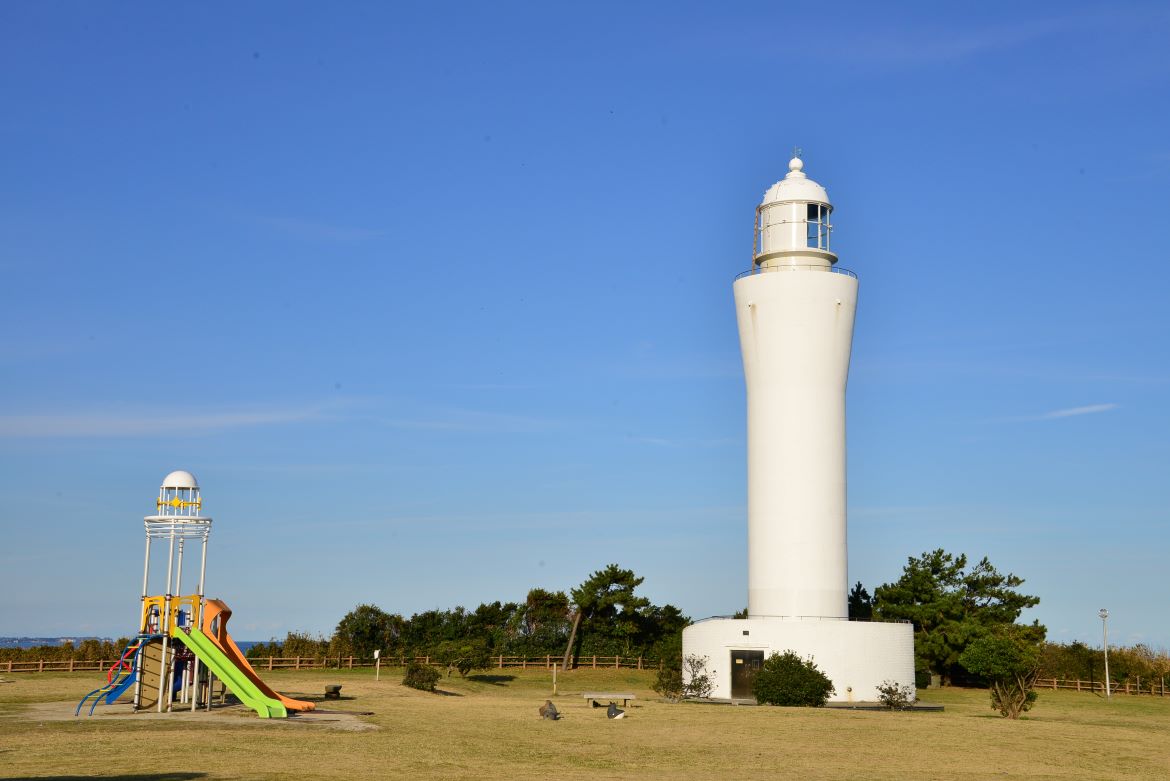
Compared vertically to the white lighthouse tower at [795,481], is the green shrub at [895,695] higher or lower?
lower

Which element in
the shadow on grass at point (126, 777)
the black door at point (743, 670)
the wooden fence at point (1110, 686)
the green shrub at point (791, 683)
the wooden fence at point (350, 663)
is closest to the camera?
the shadow on grass at point (126, 777)

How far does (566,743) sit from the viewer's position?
28344 millimetres

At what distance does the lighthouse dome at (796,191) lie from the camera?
50406mm

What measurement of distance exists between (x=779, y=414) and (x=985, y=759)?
2252 centimetres

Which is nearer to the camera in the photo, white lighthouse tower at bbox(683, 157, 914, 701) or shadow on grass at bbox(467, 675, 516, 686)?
white lighthouse tower at bbox(683, 157, 914, 701)

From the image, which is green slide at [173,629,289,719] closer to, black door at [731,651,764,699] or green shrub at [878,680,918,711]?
black door at [731,651,764,699]

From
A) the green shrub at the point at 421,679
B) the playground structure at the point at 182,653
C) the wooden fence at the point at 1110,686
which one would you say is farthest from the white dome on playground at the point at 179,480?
the wooden fence at the point at 1110,686

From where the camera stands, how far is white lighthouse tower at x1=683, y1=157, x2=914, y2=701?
152ft

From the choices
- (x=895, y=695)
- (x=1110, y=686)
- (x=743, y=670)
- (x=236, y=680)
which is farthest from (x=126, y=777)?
(x=1110, y=686)

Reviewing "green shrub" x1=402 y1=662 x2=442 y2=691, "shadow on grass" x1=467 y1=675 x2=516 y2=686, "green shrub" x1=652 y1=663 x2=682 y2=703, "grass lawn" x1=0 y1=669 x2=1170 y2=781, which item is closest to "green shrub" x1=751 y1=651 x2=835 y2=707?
"grass lawn" x1=0 y1=669 x2=1170 y2=781

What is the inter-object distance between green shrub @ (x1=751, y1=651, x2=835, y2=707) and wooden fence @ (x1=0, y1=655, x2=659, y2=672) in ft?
43.3

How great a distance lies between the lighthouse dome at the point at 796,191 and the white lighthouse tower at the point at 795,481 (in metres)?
1.82

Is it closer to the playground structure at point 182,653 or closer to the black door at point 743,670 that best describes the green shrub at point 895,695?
the black door at point 743,670

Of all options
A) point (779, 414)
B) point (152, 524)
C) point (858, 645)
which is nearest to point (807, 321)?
point (779, 414)
